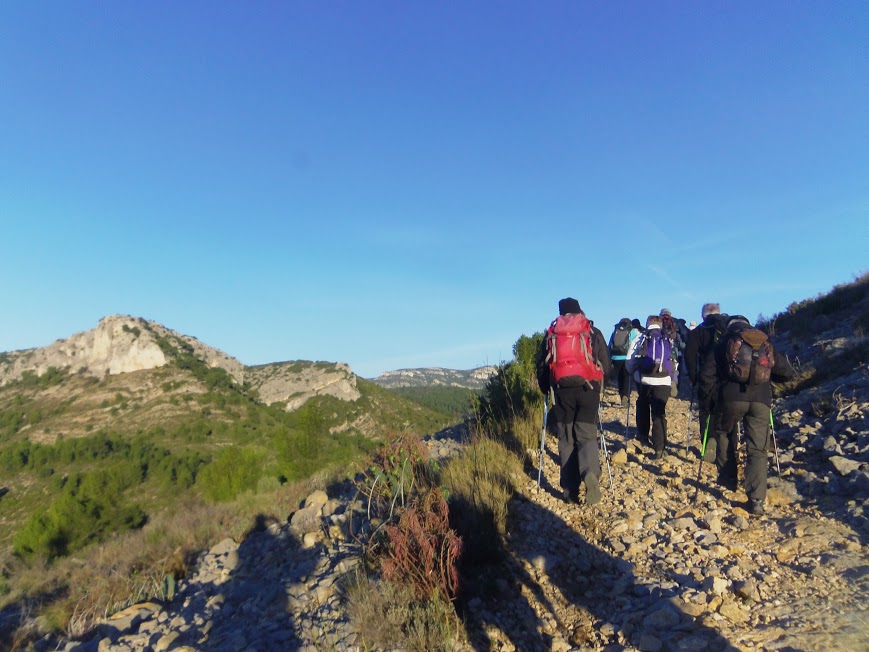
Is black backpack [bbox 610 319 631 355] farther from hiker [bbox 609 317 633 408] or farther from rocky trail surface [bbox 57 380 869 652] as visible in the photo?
rocky trail surface [bbox 57 380 869 652]

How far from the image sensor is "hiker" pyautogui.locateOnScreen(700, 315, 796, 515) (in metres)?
4.93

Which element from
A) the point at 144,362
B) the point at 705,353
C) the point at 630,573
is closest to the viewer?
the point at 630,573

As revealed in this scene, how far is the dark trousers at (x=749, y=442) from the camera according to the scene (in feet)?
16.1

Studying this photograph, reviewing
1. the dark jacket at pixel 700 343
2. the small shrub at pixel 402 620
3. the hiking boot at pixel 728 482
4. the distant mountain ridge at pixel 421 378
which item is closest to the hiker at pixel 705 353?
the dark jacket at pixel 700 343

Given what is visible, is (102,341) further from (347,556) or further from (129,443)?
(347,556)

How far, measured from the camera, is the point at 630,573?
3.94 m

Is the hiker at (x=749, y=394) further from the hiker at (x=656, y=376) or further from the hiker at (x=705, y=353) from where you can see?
the hiker at (x=656, y=376)

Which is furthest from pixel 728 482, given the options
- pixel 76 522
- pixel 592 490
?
pixel 76 522

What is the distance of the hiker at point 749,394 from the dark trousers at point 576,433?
4.54 feet

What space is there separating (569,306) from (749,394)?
205cm

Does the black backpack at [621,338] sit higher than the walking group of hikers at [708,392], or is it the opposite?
the black backpack at [621,338]

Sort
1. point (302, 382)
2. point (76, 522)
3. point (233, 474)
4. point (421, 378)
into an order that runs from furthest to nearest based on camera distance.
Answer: point (421, 378), point (302, 382), point (76, 522), point (233, 474)

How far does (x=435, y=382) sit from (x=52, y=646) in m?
173

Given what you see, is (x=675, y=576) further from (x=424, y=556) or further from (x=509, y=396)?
(x=509, y=396)
